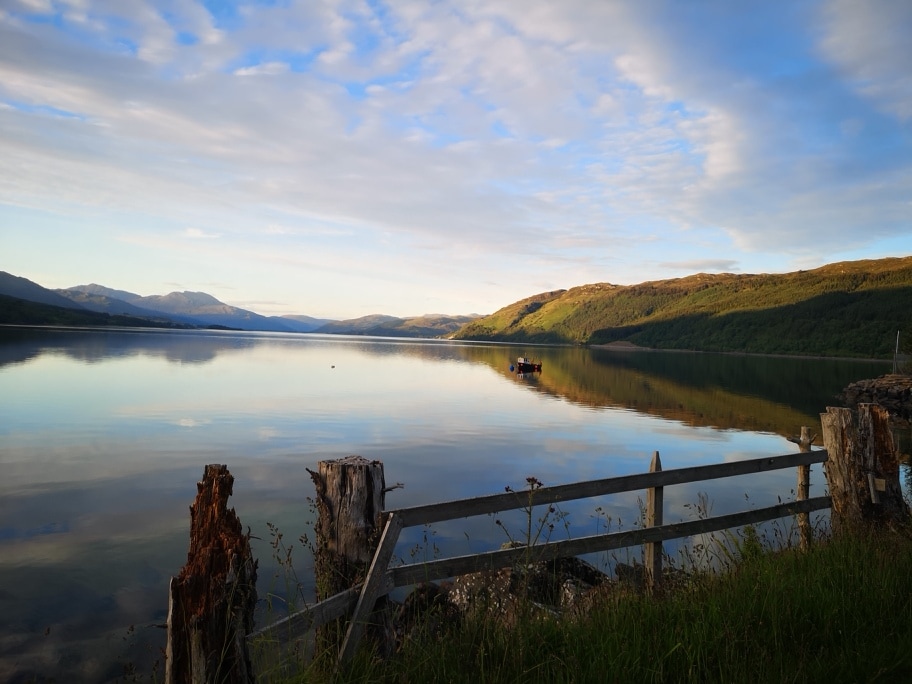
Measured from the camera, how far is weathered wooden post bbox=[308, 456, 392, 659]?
14.9 ft

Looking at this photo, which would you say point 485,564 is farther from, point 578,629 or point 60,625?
point 60,625

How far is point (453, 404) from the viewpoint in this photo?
39656mm

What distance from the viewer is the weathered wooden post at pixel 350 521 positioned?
4.53 meters

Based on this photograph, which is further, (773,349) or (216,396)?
(773,349)

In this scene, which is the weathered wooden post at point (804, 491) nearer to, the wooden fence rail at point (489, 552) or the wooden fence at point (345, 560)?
the wooden fence at point (345, 560)

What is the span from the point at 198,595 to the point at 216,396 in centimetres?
3643

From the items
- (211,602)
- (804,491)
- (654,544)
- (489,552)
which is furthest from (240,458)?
(211,602)

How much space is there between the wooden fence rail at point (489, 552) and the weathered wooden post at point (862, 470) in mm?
800

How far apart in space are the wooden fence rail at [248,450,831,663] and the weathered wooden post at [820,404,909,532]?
80 cm

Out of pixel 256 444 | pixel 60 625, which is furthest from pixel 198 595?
pixel 256 444

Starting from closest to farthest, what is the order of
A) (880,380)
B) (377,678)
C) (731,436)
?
(377,678) → (731,436) → (880,380)

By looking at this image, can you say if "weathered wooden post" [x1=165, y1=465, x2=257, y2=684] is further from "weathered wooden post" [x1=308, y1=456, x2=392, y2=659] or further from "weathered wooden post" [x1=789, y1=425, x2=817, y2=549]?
"weathered wooden post" [x1=789, y1=425, x2=817, y2=549]

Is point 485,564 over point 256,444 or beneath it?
over

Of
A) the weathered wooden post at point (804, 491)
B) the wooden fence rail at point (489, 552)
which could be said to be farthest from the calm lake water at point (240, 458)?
the wooden fence rail at point (489, 552)
